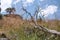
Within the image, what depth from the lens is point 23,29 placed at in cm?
456

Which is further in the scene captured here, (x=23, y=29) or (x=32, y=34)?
(x=23, y=29)

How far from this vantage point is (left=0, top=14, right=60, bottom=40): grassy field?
4.23 m

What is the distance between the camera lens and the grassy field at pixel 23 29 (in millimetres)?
4233

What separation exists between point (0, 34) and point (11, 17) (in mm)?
365

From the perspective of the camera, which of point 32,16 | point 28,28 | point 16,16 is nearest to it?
point 32,16

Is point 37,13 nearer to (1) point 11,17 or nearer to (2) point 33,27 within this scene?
(2) point 33,27

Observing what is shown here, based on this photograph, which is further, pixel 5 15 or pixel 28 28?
pixel 5 15

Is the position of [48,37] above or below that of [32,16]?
below

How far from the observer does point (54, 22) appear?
179 inches

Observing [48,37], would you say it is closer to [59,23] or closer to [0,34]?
[59,23]

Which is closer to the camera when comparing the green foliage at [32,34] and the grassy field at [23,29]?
the green foliage at [32,34]

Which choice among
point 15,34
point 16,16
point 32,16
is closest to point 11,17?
point 16,16

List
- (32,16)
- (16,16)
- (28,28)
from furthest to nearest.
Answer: (16,16), (28,28), (32,16)

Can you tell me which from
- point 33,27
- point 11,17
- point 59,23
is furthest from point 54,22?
point 11,17
